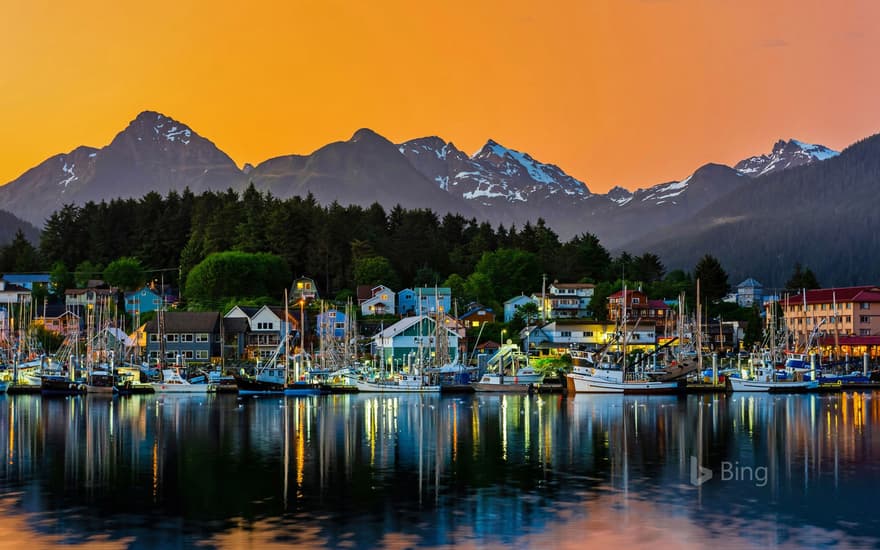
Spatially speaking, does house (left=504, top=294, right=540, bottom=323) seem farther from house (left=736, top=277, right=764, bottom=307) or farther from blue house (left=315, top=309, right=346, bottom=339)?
house (left=736, top=277, right=764, bottom=307)

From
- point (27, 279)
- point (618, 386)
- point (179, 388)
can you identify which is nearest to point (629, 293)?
point (618, 386)

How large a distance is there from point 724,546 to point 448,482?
11414mm

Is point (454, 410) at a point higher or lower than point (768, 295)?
lower

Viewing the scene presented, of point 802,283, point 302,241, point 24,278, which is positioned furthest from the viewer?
point 802,283

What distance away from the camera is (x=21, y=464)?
39562 millimetres

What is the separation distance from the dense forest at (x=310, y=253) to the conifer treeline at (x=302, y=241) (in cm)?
18

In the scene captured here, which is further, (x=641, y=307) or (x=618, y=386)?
(x=641, y=307)

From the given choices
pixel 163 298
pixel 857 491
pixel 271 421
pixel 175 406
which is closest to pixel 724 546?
pixel 857 491

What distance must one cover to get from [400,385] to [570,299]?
55.4m

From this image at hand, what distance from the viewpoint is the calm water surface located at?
26.9 m

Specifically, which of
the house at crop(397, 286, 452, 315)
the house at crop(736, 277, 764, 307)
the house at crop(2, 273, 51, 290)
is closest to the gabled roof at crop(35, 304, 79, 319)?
the house at crop(2, 273, 51, 290)

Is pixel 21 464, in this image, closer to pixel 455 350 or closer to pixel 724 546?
pixel 724 546

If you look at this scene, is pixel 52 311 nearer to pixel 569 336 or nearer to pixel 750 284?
pixel 569 336

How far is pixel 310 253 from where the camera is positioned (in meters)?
148
